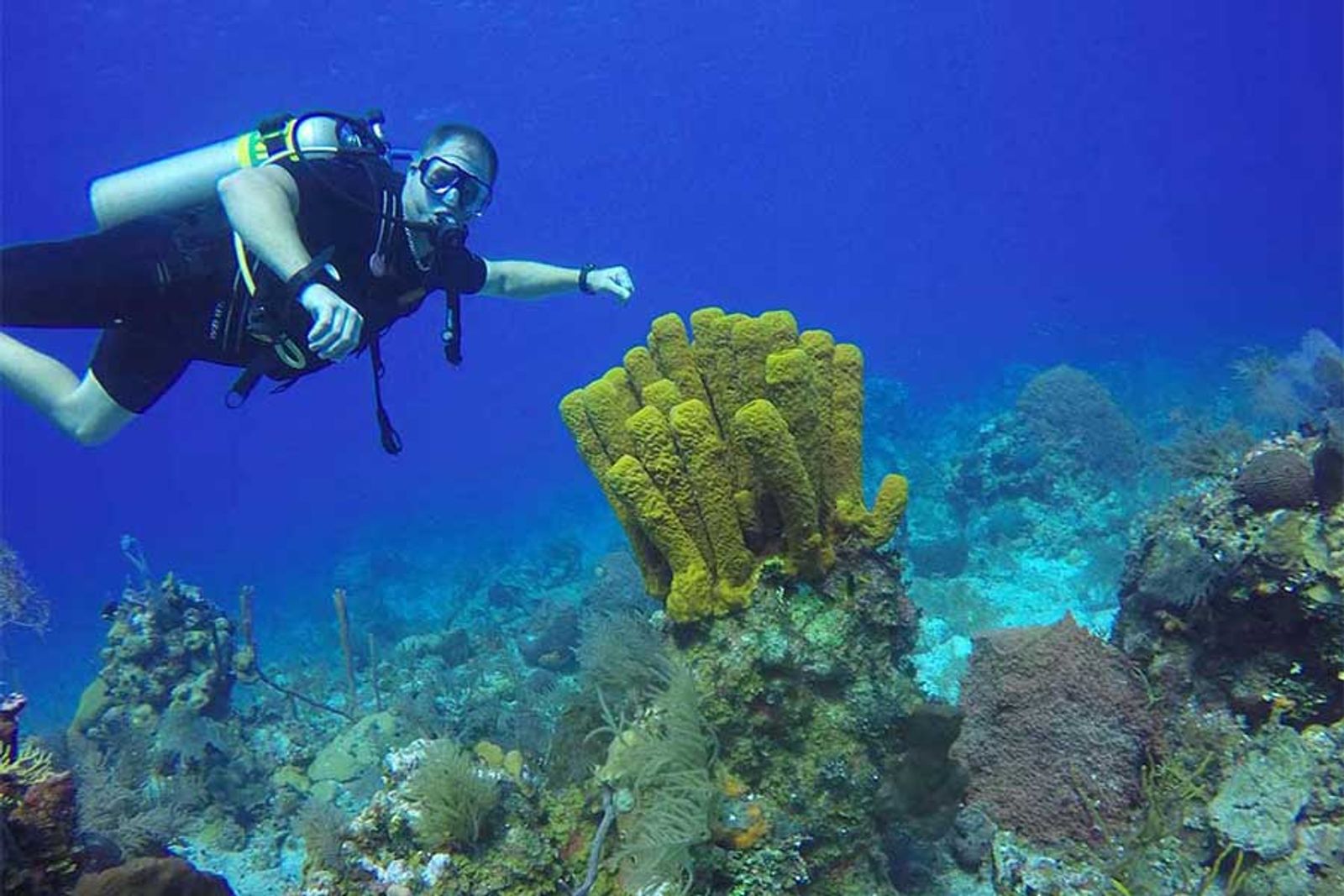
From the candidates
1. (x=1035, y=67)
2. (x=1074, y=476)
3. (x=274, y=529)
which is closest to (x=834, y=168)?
(x=1035, y=67)

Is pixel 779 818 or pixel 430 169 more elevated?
pixel 430 169

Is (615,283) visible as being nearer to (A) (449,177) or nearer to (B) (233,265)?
(A) (449,177)

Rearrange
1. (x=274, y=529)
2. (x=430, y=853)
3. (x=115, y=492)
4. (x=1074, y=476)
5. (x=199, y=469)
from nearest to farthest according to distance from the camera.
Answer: (x=430, y=853) < (x=1074, y=476) < (x=274, y=529) < (x=115, y=492) < (x=199, y=469)

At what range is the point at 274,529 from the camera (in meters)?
52.7

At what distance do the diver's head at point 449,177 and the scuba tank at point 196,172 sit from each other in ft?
1.35

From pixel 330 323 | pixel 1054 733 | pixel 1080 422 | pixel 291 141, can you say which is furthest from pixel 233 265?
pixel 1080 422

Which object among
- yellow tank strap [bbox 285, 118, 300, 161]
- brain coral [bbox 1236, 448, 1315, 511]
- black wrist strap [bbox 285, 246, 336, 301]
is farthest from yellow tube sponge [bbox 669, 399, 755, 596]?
brain coral [bbox 1236, 448, 1315, 511]

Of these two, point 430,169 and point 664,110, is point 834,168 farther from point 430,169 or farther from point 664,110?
point 430,169

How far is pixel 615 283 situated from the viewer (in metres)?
5.40

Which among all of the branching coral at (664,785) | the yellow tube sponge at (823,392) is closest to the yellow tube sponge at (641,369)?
the yellow tube sponge at (823,392)

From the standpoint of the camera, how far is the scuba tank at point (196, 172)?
5.09m

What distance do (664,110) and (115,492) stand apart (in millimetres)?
76496

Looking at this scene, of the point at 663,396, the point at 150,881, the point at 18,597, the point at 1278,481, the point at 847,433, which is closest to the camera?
the point at 150,881

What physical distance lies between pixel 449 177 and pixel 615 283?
4.31 feet
